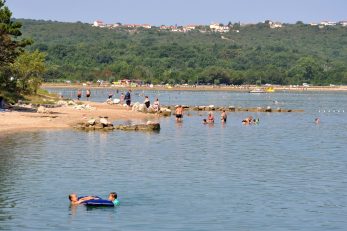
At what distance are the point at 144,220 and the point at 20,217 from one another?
4179 millimetres

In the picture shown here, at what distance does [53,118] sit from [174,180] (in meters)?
29.5

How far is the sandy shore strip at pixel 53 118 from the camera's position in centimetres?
5812

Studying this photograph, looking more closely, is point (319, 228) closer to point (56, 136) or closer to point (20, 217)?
point (20, 217)

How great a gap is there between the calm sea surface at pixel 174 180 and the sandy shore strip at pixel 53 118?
242 cm

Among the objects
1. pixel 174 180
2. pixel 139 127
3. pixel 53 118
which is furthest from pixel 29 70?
pixel 174 180

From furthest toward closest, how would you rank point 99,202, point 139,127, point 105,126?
point 139,127 < point 105,126 < point 99,202

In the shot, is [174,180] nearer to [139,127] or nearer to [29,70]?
[139,127]

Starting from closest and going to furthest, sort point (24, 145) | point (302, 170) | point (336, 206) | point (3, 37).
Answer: point (336, 206) → point (302, 170) → point (24, 145) → point (3, 37)

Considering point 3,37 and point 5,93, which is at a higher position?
point 3,37

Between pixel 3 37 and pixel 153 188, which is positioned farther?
pixel 3 37

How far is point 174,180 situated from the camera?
3700 cm

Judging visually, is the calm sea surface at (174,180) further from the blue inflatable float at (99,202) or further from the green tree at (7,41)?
the green tree at (7,41)

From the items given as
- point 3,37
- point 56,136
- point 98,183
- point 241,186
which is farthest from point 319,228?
point 3,37

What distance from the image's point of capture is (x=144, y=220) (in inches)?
1131
